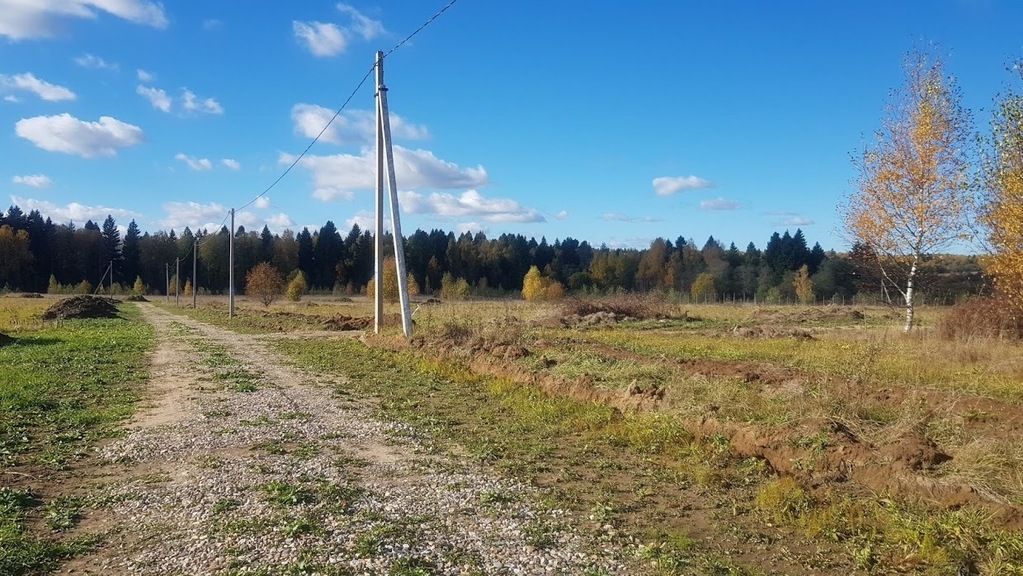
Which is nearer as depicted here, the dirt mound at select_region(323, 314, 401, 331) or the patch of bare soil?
the patch of bare soil

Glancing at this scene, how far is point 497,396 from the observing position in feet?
38.9

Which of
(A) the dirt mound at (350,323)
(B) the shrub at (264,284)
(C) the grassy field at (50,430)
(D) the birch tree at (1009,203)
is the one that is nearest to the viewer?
(C) the grassy field at (50,430)

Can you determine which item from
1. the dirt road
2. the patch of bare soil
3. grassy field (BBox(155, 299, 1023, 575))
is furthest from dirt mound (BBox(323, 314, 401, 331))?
the dirt road

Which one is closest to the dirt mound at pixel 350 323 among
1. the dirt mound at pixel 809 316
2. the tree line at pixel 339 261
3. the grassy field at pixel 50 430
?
the grassy field at pixel 50 430

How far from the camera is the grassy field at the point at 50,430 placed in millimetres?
4934

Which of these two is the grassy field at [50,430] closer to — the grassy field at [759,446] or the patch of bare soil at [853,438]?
the grassy field at [759,446]

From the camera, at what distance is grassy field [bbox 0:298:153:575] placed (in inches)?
194

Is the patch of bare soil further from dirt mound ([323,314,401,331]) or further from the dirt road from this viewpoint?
dirt mound ([323,314,401,331])

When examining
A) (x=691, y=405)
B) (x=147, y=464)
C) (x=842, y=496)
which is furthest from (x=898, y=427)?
(x=147, y=464)

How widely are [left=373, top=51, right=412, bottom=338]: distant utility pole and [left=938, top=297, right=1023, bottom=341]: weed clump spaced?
571 inches

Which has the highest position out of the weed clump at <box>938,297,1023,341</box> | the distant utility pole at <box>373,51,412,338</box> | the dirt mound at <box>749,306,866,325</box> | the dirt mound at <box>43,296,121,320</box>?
the distant utility pole at <box>373,51,412,338</box>

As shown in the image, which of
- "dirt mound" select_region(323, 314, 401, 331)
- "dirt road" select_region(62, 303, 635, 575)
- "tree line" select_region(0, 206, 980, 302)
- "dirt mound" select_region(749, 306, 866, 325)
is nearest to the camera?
"dirt road" select_region(62, 303, 635, 575)

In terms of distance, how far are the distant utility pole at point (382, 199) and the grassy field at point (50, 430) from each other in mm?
6588

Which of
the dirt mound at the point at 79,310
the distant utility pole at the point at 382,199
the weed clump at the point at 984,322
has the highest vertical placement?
the distant utility pole at the point at 382,199
